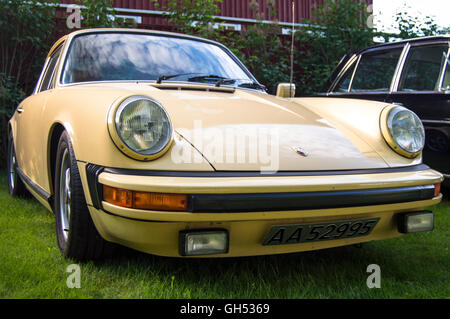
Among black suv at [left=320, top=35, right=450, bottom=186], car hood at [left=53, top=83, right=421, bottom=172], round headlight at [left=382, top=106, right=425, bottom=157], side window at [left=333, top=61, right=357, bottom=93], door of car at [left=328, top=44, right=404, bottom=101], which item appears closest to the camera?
car hood at [left=53, top=83, right=421, bottom=172]

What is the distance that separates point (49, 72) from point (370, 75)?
3036mm

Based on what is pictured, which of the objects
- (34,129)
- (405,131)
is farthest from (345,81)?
(34,129)

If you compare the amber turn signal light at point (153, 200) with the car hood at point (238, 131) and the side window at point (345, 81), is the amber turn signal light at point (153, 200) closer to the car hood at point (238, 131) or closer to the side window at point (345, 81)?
the car hood at point (238, 131)

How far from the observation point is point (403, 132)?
92.3 inches

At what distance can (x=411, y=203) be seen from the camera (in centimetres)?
207

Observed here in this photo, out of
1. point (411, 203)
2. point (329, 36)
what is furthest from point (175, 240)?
point (329, 36)

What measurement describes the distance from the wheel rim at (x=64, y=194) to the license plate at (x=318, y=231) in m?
1.07

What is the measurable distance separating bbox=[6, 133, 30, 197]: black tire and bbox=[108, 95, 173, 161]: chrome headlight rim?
2.48 metres

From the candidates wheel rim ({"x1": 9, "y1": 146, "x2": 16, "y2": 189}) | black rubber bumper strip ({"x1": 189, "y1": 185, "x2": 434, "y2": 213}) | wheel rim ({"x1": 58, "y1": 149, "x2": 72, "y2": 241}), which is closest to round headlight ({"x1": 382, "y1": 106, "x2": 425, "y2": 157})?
black rubber bumper strip ({"x1": 189, "y1": 185, "x2": 434, "y2": 213})

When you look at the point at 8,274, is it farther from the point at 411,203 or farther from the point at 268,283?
the point at 411,203

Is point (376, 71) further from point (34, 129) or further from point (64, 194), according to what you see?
point (64, 194)

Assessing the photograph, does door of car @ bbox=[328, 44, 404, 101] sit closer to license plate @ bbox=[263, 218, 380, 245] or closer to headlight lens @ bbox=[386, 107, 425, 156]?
headlight lens @ bbox=[386, 107, 425, 156]

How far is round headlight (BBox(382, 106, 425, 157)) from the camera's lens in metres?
2.27

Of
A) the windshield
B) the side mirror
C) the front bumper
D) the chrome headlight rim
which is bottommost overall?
the front bumper
